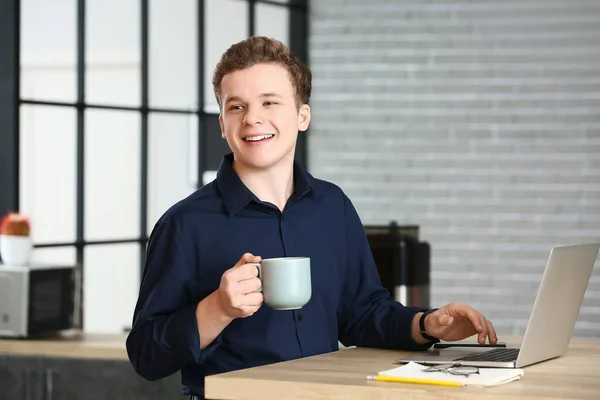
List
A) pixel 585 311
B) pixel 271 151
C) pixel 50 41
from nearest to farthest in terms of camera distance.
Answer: pixel 271 151 < pixel 50 41 < pixel 585 311

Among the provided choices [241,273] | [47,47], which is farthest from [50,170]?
[241,273]

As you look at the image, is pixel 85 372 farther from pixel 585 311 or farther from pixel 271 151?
pixel 585 311

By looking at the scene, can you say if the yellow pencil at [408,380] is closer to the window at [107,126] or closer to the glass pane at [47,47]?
the window at [107,126]

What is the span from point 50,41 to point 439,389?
3302mm

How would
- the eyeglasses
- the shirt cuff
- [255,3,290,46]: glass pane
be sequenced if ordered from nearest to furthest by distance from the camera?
the eyeglasses, the shirt cuff, [255,3,290,46]: glass pane

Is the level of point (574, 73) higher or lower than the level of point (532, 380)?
higher

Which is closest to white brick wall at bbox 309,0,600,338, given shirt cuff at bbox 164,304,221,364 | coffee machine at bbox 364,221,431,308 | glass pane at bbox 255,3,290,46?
glass pane at bbox 255,3,290,46

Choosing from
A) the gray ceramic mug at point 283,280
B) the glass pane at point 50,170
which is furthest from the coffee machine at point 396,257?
the gray ceramic mug at point 283,280

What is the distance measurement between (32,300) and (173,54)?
1.73 metres

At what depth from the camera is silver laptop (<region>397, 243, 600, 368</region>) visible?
1.90 metres

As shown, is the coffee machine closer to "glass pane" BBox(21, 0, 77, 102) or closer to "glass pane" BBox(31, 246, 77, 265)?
"glass pane" BBox(31, 246, 77, 265)

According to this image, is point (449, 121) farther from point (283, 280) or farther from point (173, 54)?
point (283, 280)

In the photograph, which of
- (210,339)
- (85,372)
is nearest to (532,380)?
(210,339)

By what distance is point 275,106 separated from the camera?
224 centimetres
